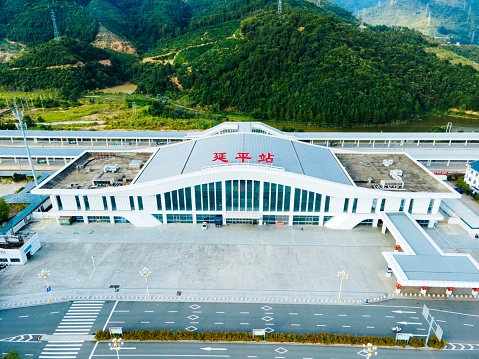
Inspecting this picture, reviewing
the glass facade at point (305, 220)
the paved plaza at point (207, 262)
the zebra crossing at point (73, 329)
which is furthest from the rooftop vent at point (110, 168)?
the glass facade at point (305, 220)

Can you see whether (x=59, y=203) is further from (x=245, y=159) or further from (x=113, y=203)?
(x=245, y=159)

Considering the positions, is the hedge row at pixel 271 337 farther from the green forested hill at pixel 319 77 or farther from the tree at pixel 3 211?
the green forested hill at pixel 319 77

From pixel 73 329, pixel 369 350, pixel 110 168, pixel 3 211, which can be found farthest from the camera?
pixel 110 168

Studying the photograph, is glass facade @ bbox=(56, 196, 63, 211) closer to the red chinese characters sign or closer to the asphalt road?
the asphalt road

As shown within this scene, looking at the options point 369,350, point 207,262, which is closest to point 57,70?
point 207,262

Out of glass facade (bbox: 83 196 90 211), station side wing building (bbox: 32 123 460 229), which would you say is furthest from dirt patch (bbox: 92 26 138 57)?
glass facade (bbox: 83 196 90 211)

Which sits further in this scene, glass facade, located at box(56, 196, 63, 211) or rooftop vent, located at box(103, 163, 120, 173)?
rooftop vent, located at box(103, 163, 120, 173)
